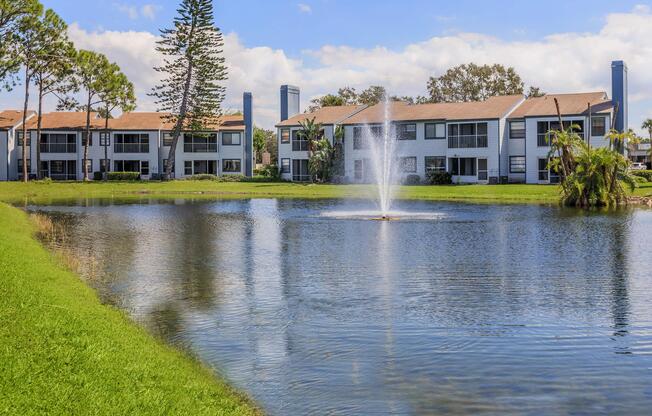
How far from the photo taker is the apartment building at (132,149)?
88438 millimetres

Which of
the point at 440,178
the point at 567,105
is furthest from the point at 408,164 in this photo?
the point at 567,105

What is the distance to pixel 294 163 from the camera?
8275 cm

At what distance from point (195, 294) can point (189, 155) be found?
242 feet

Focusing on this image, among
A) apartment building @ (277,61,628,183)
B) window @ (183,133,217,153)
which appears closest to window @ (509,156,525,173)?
apartment building @ (277,61,628,183)

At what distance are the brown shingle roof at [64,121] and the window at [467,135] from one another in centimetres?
4057

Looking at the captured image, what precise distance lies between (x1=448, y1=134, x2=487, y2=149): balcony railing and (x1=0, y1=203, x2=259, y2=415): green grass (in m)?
61.1

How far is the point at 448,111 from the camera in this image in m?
76.0

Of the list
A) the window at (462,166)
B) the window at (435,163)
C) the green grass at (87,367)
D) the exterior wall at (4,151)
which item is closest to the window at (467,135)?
the window at (462,166)

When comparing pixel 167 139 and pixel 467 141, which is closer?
pixel 467 141

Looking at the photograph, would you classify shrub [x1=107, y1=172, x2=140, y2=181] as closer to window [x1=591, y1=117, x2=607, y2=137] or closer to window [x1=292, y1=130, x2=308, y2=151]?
window [x1=292, y1=130, x2=308, y2=151]

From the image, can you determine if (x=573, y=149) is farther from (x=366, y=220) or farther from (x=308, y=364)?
(x=308, y=364)

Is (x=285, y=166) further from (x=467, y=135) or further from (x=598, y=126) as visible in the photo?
(x=598, y=126)

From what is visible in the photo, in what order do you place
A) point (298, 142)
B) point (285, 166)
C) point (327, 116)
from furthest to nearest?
point (285, 166)
point (327, 116)
point (298, 142)

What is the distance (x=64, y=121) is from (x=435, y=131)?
4344 centimetres
